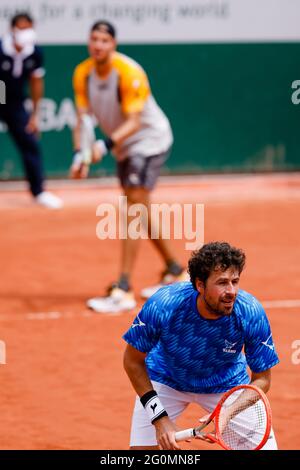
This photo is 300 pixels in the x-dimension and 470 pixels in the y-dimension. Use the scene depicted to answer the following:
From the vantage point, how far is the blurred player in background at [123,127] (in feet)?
29.1

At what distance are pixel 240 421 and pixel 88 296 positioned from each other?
473 centimetres

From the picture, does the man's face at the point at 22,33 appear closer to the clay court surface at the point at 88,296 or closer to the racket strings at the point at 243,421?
the clay court surface at the point at 88,296

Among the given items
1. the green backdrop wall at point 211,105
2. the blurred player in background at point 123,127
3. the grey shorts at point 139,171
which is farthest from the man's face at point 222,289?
the green backdrop wall at point 211,105

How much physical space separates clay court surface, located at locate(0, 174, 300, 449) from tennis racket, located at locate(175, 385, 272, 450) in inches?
51.8

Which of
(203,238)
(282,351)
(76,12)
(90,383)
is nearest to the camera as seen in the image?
(90,383)

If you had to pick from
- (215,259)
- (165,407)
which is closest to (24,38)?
(165,407)

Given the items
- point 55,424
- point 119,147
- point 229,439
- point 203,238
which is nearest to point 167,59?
point 203,238

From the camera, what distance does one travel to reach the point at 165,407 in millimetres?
5430

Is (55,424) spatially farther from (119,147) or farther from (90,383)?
Answer: (119,147)

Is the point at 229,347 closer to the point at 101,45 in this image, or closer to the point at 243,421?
the point at 243,421

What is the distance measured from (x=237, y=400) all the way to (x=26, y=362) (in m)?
3.17

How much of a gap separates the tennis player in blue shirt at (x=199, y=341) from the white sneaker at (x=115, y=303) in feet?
11.8

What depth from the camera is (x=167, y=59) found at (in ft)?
48.3

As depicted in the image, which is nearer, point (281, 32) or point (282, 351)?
point (282, 351)
